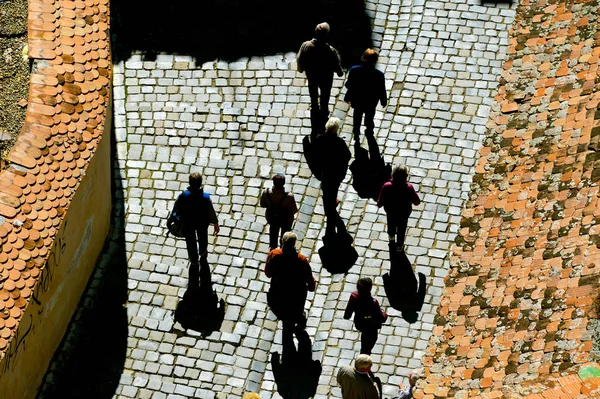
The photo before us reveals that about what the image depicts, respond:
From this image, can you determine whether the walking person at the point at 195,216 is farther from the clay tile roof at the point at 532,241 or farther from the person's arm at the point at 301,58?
the clay tile roof at the point at 532,241

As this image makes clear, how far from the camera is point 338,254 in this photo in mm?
15828

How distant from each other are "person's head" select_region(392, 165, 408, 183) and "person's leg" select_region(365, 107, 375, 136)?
202 cm

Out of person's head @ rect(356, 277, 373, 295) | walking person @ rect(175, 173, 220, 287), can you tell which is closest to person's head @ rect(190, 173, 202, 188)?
walking person @ rect(175, 173, 220, 287)

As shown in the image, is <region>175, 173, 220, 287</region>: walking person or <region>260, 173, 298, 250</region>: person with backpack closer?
<region>175, 173, 220, 287</region>: walking person

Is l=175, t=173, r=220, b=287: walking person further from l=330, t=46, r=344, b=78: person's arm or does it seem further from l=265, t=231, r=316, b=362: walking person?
l=330, t=46, r=344, b=78: person's arm

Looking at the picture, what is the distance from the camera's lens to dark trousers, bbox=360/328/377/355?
14227mm

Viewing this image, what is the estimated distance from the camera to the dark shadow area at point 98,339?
14617 millimetres

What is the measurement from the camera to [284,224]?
1535 centimetres

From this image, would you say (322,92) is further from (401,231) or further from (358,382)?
(358,382)

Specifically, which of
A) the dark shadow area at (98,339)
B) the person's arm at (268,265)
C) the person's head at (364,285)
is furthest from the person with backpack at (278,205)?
the dark shadow area at (98,339)

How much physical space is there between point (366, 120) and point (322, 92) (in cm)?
79

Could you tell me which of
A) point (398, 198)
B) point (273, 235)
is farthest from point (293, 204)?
point (398, 198)

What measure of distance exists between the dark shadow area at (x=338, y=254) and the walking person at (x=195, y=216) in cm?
152

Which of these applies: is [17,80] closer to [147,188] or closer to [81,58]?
[81,58]
